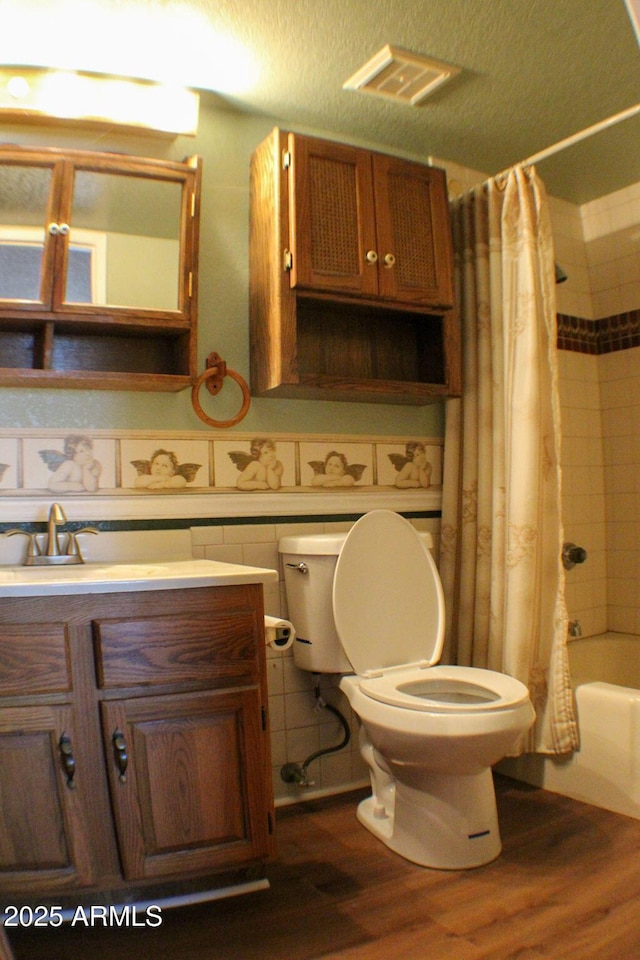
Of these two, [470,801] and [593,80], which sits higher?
[593,80]

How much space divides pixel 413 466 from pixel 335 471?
0.33 metres

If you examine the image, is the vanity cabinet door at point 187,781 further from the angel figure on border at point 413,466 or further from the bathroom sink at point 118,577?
the angel figure on border at point 413,466

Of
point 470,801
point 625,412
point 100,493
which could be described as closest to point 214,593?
point 100,493

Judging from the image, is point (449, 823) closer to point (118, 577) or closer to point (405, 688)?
point (405, 688)

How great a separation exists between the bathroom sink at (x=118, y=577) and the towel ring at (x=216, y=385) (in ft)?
1.57

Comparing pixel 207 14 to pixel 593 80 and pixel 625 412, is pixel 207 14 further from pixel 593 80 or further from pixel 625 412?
pixel 625 412

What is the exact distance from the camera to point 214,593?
70.2 inches

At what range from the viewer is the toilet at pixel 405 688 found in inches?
76.0

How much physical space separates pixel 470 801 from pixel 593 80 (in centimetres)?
219

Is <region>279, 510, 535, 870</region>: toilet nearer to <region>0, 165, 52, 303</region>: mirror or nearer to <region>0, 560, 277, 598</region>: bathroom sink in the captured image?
<region>0, 560, 277, 598</region>: bathroom sink

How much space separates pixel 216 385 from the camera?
2469mm

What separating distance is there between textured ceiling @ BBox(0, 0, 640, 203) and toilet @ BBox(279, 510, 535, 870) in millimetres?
1359

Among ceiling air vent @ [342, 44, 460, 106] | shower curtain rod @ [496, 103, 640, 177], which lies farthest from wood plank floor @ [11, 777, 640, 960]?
ceiling air vent @ [342, 44, 460, 106]

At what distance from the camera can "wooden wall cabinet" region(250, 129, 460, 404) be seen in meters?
2.36
